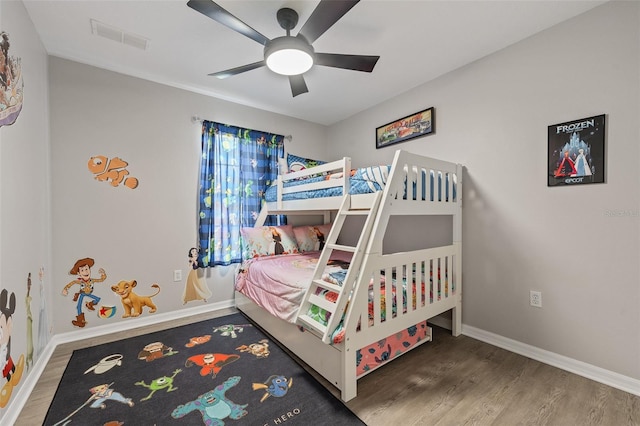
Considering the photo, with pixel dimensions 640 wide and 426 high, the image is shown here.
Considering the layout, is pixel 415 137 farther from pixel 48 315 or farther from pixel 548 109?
pixel 48 315

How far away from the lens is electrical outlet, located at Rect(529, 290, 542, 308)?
84.1 inches

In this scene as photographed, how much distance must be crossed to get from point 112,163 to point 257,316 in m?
2.06

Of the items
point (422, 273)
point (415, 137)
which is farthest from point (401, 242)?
point (415, 137)

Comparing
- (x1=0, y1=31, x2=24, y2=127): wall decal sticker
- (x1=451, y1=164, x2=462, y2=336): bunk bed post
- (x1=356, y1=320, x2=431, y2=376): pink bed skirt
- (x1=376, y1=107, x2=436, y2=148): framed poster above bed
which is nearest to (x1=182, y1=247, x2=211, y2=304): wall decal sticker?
(x1=0, y1=31, x2=24, y2=127): wall decal sticker

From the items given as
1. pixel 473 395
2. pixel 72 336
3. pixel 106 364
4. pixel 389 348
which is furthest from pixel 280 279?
pixel 72 336

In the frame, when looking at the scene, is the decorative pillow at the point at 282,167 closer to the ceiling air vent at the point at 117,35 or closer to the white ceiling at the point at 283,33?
the white ceiling at the point at 283,33


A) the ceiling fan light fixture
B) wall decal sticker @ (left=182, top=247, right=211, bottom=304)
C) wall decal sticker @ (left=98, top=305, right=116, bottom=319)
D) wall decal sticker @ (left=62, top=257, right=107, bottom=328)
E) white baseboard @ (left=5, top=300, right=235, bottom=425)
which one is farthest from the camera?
wall decal sticker @ (left=182, top=247, right=211, bottom=304)

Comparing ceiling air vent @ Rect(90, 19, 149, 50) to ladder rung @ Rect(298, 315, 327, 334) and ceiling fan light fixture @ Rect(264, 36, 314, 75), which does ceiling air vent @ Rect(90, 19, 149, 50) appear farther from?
ladder rung @ Rect(298, 315, 327, 334)

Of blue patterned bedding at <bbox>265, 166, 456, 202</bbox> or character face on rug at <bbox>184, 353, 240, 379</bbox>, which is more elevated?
blue patterned bedding at <bbox>265, 166, 456, 202</bbox>

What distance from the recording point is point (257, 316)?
8.93 feet

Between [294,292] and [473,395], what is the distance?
4.37 ft

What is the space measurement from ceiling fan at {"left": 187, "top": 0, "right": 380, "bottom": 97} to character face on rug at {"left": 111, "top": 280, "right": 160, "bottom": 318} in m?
2.23

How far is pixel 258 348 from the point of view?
2301 millimetres

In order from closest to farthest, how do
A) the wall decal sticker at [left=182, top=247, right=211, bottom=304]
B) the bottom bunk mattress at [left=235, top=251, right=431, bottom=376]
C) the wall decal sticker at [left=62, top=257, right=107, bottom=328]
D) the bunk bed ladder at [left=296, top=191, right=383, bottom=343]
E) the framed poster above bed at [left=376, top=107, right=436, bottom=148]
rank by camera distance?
the bunk bed ladder at [left=296, top=191, right=383, bottom=343] < the bottom bunk mattress at [left=235, top=251, right=431, bottom=376] < the wall decal sticker at [left=62, top=257, right=107, bottom=328] < the framed poster above bed at [left=376, top=107, right=436, bottom=148] < the wall decal sticker at [left=182, top=247, right=211, bottom=304]
